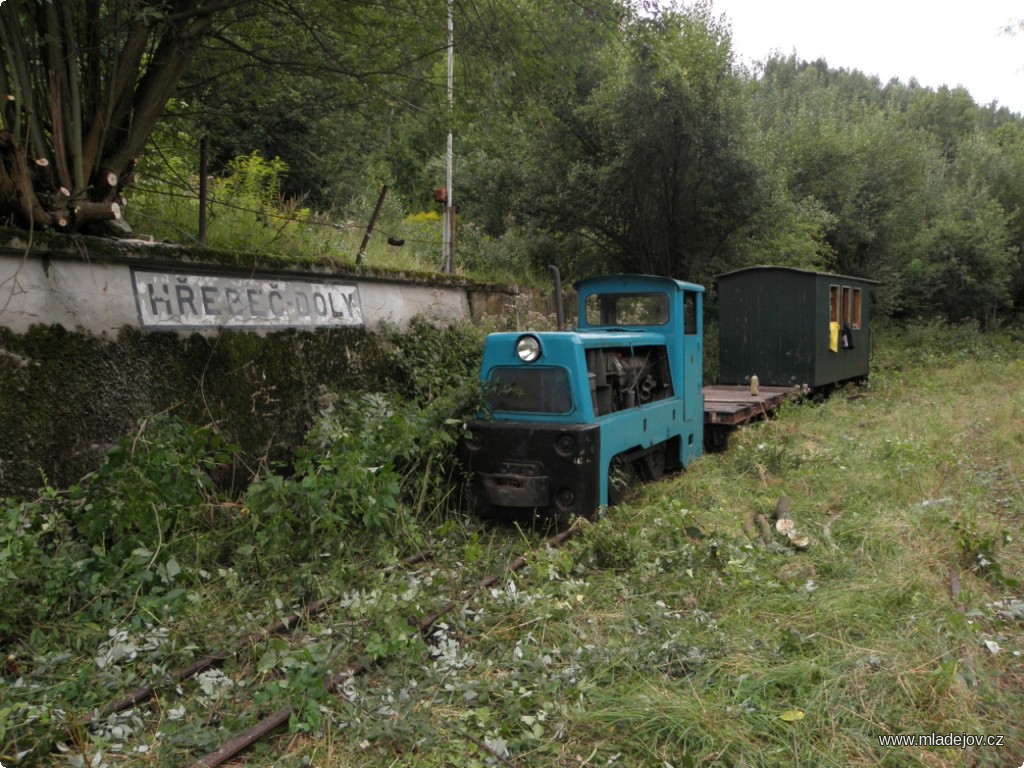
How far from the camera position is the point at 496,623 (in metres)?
4.40

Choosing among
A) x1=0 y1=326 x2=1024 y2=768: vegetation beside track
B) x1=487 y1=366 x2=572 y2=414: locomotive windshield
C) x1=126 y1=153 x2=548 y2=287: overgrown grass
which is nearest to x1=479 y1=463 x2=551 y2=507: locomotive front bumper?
x1=0 y1=326 x2=1024 y2=768: vegetation beside track

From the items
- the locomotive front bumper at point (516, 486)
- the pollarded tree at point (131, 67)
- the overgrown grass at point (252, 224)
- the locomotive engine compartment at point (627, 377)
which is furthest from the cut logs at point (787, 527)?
the pollarded tree at point (131, 67)

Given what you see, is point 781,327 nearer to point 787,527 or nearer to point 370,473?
point 787,527

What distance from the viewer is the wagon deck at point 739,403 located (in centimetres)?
907

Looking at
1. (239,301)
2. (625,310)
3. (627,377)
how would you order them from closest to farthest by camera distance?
(239,301) → (627,377) → (625,310)

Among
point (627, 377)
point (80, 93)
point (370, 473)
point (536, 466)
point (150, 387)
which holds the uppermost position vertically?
point (80, 93)

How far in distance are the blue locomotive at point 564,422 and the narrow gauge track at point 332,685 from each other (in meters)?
0.79

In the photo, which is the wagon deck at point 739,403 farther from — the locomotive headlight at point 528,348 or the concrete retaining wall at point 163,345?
the concrete retaining wall at point 163,345

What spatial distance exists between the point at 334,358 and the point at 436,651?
4.13 m

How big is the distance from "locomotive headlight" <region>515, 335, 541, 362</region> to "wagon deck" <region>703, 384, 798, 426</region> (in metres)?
3.64

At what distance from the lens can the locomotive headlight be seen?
20.3ft

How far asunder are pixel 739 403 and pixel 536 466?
4.68m

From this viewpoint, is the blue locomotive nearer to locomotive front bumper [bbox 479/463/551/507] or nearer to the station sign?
locomotive front bumper [bbox 479/463/551/507]

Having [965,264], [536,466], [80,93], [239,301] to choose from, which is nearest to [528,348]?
[536,466]
